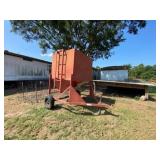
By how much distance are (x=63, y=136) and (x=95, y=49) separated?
14.0 m

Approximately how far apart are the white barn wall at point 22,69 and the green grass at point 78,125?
7.99 meters

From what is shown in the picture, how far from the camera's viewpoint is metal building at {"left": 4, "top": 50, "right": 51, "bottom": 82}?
11.9m

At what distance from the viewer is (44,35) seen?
1596 cm

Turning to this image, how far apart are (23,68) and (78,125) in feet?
36.8

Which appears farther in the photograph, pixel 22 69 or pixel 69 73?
pixel 22 69

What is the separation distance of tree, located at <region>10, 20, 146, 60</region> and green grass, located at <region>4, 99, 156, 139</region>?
33.2ft

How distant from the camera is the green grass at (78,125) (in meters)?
3.80

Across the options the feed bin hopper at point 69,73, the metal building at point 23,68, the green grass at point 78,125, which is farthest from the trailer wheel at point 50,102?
the metal building at point 23,68

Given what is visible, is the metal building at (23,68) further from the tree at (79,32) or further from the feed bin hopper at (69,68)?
the feed bin hopper at (69,68)

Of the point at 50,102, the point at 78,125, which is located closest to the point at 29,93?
the point at 50,102

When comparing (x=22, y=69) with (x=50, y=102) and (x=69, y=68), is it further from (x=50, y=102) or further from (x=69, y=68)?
(x=50, y=102)

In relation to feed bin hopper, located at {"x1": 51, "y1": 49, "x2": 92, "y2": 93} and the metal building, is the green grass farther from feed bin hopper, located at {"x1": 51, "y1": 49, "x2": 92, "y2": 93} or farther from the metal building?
the metal building

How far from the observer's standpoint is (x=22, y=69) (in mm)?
13641
